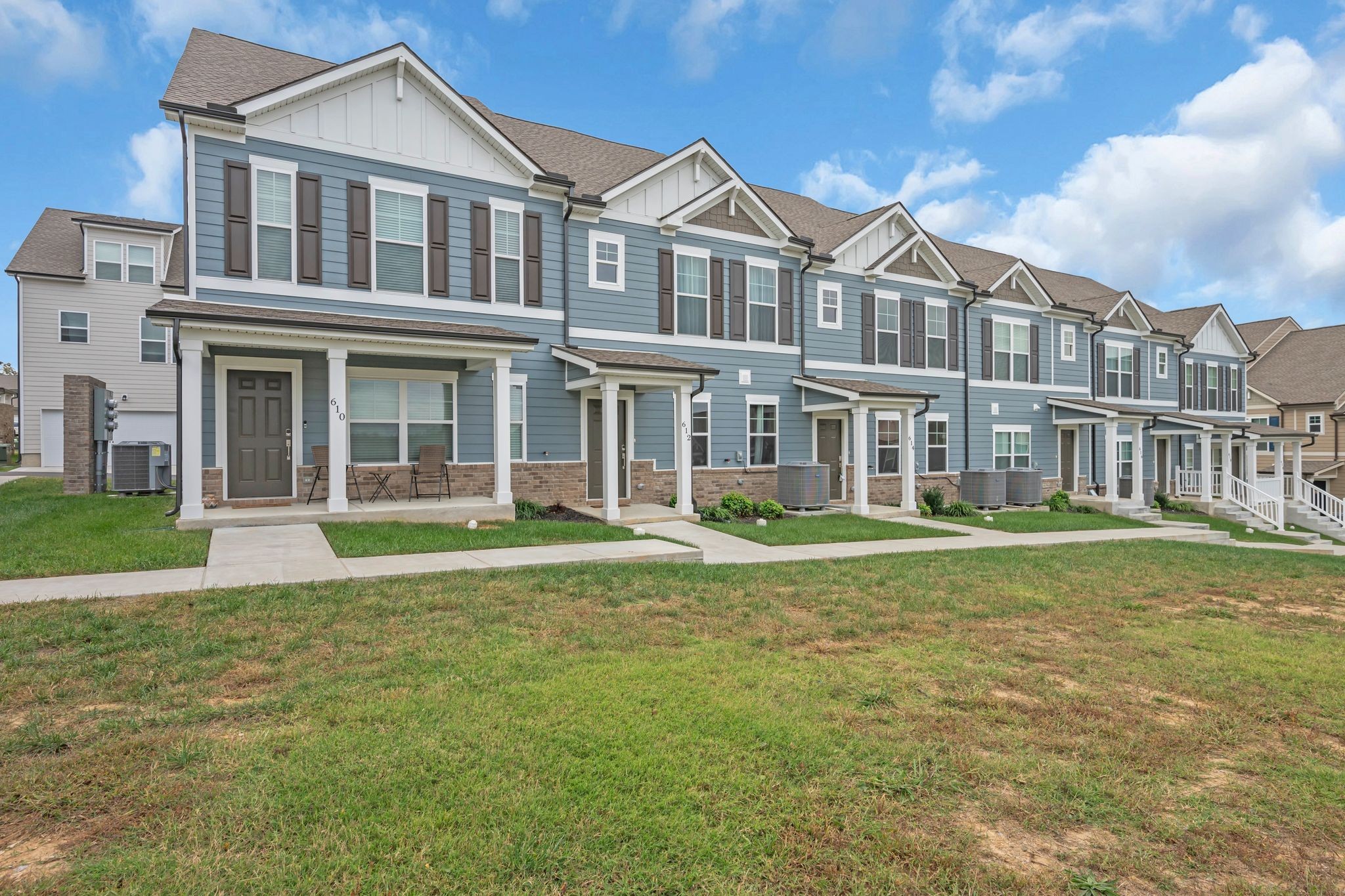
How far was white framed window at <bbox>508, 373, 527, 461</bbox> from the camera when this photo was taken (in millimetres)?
13836

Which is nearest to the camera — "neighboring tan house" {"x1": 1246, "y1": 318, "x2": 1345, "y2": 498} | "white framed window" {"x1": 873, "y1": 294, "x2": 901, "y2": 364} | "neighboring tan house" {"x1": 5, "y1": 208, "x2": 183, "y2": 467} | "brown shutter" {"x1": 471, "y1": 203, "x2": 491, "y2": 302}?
"brown shutter" {"x1": 471, "y1": 203, "x2": 491, "y2": 302}

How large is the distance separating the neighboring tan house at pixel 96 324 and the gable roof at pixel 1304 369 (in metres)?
49.0

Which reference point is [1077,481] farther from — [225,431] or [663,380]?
[225,431]

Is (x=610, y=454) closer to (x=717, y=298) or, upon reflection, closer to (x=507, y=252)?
(x=507, y=252)

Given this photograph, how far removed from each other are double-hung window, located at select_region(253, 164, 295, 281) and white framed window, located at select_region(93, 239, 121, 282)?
16.2 m

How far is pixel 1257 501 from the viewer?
75.9 feet

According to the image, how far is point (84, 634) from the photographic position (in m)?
5.11

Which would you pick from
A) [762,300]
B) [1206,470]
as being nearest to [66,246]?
[762,300]

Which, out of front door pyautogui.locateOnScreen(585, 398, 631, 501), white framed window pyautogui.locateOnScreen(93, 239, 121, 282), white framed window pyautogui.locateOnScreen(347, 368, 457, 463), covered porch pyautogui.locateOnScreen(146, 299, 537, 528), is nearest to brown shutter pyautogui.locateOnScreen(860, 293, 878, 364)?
front door pyautogui.locateOnScreen(585, 398, 631, 501)

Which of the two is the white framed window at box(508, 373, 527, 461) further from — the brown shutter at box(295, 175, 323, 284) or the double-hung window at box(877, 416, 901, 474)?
the double-hung window at box(877, 416, 901, 474)

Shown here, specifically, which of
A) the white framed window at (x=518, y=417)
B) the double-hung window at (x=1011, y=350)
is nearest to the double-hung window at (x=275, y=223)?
the white framed window at (x=518, y=417)

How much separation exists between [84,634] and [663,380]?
10011mm

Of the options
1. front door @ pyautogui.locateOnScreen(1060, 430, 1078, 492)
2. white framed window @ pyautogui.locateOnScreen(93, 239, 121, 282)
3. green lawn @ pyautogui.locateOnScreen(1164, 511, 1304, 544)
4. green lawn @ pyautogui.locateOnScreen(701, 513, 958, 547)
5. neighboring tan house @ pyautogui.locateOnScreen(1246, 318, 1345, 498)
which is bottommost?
green lawn @ pyautogui.locateOnScreen(1164, 511, 1304, 544)

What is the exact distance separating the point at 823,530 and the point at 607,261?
24.5 ft
